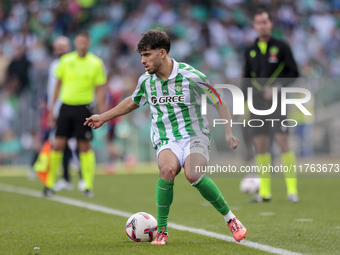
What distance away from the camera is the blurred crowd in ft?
48.4

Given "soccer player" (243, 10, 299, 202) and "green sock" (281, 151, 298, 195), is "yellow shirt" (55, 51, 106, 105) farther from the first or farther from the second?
"green sock" (281, 151, 298, 195)

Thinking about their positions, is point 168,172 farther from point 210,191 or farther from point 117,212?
point 117,212

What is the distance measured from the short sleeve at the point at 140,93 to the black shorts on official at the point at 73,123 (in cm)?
357

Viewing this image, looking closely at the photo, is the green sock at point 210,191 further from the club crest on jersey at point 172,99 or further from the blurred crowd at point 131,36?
the blurred crowd at point 131,36

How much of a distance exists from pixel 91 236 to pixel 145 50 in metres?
1.48

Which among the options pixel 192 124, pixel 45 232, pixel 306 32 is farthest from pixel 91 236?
pixel 306 32

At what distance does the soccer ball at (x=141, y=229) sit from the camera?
3963mm

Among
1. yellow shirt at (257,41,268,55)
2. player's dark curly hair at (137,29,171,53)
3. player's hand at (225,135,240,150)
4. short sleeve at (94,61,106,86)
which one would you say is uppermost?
yellow shirt at (257,41,268,55)

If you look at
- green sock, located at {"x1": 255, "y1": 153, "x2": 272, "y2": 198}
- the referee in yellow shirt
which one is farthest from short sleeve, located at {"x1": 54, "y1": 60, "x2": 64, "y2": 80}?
green sock, located at {"x1": 255, "y1": 153, "x2": 272, "y2": 198}

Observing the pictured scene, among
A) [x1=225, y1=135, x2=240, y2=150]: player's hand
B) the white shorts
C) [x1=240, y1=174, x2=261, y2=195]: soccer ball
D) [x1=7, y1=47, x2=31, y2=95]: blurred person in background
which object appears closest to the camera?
[x1=225, y1=135, x2=240, y2=150]: player's hand

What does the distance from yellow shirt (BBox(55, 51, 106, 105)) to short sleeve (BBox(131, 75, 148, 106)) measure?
12.3ft

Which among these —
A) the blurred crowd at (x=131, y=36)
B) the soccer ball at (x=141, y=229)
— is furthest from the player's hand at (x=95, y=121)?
the blurred crowd at (x=131, y=36)

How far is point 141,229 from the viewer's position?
3977 millimetres

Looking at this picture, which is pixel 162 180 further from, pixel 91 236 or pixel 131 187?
pixel 131 187
